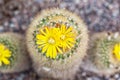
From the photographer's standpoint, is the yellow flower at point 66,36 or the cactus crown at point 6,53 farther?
the cactus crown at point 6,53

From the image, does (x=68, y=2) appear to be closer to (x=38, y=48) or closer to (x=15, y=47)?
(x=15, y=47)

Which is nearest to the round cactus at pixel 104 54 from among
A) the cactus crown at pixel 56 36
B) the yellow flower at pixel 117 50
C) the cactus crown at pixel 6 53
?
the yellow flower at pixel 117 50

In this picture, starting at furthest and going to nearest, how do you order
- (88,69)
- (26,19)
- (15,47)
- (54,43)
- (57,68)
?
1. (26,19)
2. (88,69)
3. (15,47)
4. (57,68)
5. (54,43)

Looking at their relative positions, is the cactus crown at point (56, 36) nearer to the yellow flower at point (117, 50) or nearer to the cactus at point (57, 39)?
the cactus at point (57, 39)

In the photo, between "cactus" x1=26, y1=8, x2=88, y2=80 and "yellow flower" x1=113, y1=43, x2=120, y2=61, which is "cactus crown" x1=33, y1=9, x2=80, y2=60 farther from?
"yellow flower" x1=113, y1=43, x2=120, y2=61

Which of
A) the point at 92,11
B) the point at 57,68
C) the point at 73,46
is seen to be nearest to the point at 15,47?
the point at 57,68

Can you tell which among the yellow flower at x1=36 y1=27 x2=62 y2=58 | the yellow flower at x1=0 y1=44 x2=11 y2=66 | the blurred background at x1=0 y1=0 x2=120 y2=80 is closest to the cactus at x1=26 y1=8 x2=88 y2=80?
the yellow flower at x1=36 y1=27 x2=62 y2=58
